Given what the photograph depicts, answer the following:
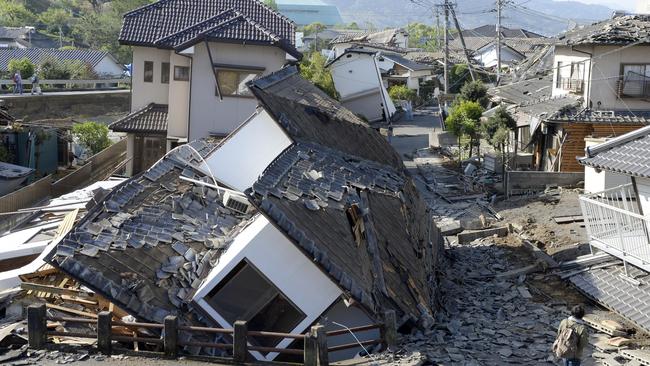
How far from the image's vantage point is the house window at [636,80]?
27562 mm

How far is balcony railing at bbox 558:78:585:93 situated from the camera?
95.2 feet

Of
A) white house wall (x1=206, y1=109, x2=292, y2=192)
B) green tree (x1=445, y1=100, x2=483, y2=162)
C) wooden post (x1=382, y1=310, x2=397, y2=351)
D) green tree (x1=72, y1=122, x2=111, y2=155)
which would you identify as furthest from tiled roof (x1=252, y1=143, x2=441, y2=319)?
green tree (x1=72, y1=122, x2=111, y2=155)

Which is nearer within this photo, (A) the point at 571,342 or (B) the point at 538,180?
(A) the point at 571,342

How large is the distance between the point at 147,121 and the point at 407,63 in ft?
128

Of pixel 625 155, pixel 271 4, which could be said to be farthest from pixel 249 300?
pixel 271 4

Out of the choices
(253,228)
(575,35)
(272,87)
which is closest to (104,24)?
(575,35)

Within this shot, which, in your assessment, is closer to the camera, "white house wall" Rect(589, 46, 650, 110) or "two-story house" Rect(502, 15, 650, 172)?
"two-story house" Rect(502, 15, 650, 172)

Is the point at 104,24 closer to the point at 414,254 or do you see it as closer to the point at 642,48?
the point at 642,48

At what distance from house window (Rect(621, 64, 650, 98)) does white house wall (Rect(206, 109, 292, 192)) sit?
51.6ft

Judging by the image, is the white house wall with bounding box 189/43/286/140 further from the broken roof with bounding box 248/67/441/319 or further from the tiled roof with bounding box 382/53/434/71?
the tiled roof with bounding box 382/53/434/71

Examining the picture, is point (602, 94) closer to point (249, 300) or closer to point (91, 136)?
point (249, 300)

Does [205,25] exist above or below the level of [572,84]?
above

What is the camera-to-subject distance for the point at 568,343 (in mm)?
10383

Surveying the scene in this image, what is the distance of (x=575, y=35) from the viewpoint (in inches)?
1176
